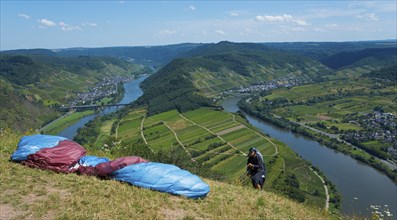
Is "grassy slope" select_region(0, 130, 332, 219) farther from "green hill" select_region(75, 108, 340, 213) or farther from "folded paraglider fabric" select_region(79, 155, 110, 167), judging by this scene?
"green hill" select_region(75, 108, 340, 213)

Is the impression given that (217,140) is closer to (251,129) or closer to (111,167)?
(251,129)

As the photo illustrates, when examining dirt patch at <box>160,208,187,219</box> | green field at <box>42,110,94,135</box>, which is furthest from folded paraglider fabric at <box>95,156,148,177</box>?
green field at <box>42,110,94,135</box>

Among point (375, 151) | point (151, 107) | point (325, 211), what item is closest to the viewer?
point (325, 211)

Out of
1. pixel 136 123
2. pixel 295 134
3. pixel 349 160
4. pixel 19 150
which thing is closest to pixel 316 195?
pixel 349 160

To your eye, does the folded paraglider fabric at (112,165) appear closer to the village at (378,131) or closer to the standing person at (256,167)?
the standing person at (256,167)

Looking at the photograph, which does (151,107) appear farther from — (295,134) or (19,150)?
(19,150)

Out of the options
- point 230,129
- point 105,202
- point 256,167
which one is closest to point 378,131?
point 230,129

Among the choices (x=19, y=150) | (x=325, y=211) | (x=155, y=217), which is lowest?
(x=325, y=211)
